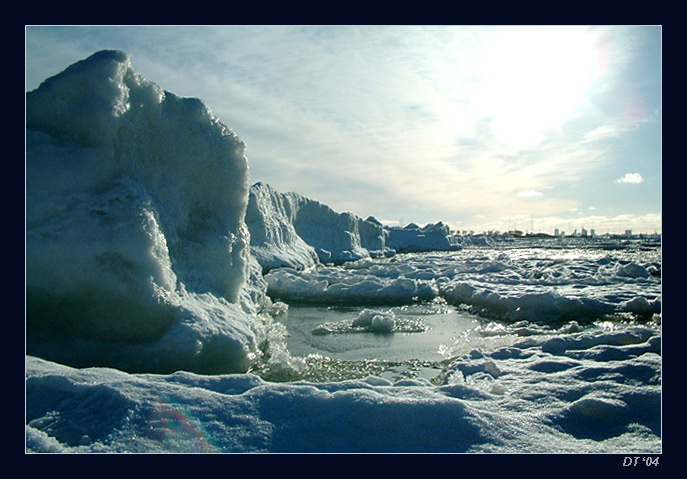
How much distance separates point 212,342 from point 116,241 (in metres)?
1.75

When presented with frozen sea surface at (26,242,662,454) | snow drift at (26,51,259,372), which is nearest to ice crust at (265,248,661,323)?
frozen sea surface at (26,242,662,454)

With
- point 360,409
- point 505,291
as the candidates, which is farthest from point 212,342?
point 505,291

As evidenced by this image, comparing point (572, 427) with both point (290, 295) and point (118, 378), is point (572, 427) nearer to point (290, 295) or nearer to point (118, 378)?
point (118, 378)

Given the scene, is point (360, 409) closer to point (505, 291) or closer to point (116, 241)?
point (116, 241)

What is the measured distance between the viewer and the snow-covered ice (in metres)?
2.77

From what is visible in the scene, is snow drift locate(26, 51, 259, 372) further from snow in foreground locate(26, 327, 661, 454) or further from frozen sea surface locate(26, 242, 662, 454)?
snow in foreground locate(26, 327, 661, 454)

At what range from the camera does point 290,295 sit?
14359 millimetres

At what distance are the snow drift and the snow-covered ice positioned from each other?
0.9 inches

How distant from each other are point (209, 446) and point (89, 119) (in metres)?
5.04

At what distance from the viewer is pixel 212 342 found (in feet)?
17.3

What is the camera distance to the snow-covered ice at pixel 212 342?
2.77m

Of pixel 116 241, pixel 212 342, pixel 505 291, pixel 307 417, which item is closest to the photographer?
pixel 307 417

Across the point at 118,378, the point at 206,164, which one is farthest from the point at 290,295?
the point at 118,378

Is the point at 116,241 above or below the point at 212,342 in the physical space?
above
